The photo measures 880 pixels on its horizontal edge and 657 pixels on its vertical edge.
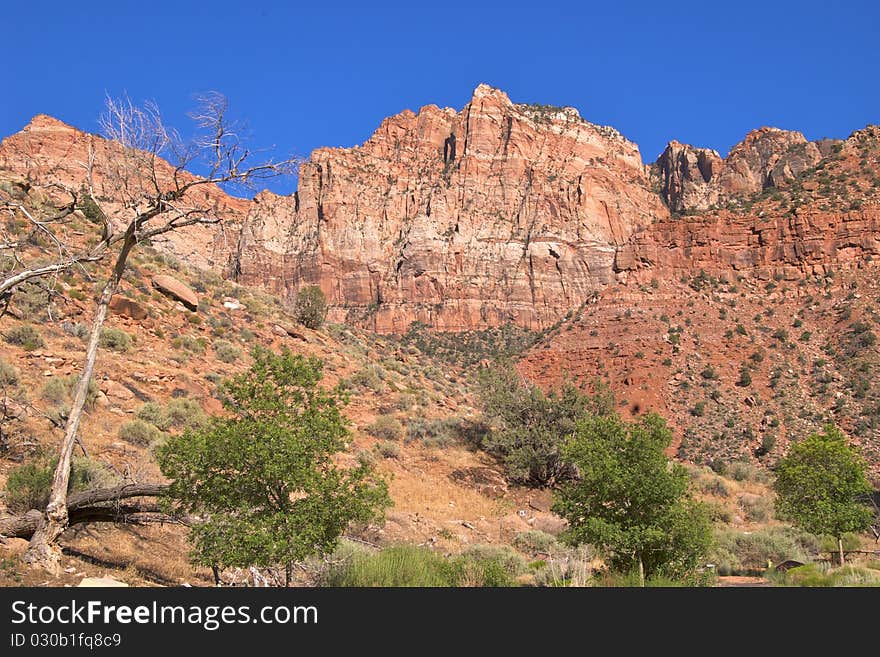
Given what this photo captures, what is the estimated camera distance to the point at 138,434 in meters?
16.4

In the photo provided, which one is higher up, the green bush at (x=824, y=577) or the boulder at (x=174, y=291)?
the boulder at (x=174, y=291)

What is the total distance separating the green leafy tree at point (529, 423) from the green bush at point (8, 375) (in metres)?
16.9

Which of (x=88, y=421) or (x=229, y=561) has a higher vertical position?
(x=88, y=421)

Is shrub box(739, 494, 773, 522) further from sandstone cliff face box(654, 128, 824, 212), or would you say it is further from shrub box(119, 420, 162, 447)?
sandstone cliff face box(654, 128, 824, 212)

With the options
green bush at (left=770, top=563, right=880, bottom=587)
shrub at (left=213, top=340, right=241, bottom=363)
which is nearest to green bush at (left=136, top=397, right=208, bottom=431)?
shrub at (left=213, top=340, right=241, bottom=363)

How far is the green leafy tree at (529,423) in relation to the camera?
26562 millimetres

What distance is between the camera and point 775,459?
40656mm

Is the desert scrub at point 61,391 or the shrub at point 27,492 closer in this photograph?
the shrub at point 27,492

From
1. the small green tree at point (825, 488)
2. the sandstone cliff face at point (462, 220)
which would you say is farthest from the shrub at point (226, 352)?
the sandstone cliff face at point (462, 220)

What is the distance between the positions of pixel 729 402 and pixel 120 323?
4032 centimetres

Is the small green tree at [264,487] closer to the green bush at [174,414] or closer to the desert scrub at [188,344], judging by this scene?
the green bush at [174,414]
